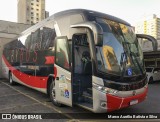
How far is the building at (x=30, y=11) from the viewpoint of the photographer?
3871 inches

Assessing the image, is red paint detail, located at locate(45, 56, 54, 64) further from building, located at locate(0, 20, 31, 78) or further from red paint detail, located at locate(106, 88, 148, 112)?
building, located at locate(0, 20, 31, 78)

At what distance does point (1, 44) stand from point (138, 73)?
53.0 ft

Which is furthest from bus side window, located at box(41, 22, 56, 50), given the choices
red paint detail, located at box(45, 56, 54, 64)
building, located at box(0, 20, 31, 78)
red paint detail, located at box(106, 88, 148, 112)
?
building, located at box(0, 20, 31, 78)

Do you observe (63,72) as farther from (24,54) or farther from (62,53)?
(24,54)

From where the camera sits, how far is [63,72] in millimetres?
7719

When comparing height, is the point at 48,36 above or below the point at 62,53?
above

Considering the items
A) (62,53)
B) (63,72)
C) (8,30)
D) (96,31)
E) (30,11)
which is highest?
(30,11)

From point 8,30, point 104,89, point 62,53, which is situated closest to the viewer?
point 104,89

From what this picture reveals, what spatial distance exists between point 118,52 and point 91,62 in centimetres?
86

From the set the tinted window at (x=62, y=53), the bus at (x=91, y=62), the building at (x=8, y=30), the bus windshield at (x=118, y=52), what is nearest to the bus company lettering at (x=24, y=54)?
the bus at (x=91, y=62)

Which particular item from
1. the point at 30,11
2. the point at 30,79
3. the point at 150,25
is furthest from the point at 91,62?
the point at 30,11

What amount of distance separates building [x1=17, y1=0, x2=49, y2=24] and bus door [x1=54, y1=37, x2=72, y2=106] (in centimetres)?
9250

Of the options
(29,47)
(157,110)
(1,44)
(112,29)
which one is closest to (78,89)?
(112,29)

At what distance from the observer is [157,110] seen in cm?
844
